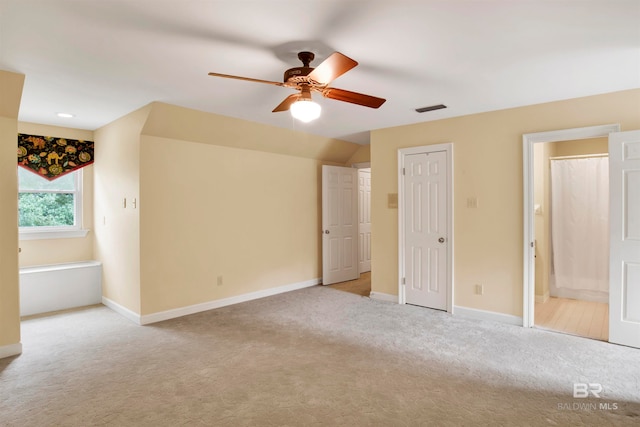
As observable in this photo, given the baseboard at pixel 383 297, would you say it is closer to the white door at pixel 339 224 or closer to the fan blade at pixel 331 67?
the white door at pixel 339 224

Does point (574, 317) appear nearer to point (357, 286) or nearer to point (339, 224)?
point (357, 286)

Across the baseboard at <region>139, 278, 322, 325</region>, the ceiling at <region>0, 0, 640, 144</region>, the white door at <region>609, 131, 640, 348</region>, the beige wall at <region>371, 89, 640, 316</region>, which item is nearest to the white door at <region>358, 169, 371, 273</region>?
the baseboard at <region>139, 278, 322, 325</region>

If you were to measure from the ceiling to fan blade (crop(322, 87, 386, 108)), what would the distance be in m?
0.27

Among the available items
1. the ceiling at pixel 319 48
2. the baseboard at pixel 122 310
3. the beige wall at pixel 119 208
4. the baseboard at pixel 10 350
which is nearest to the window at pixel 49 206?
the beige wall at pixel 119 208

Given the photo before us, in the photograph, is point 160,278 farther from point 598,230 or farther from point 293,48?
point 598,230

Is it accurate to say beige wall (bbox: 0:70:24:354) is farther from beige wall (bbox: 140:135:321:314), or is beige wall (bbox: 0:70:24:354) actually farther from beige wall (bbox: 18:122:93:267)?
beige wall (bbox: 18:122:93:267)

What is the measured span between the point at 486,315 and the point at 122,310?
4.43 meters

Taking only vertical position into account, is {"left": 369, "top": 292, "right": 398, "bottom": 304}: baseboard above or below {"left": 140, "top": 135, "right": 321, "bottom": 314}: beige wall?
below

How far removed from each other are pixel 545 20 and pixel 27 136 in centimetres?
575

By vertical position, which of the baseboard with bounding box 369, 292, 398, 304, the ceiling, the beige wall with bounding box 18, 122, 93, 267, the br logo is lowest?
the br logo

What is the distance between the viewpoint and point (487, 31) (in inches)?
89.1

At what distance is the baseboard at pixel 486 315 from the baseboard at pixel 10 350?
4578mm

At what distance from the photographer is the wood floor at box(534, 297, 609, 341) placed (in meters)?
3.74

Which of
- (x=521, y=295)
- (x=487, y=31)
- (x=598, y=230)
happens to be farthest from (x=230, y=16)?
(x=598, y=230)
